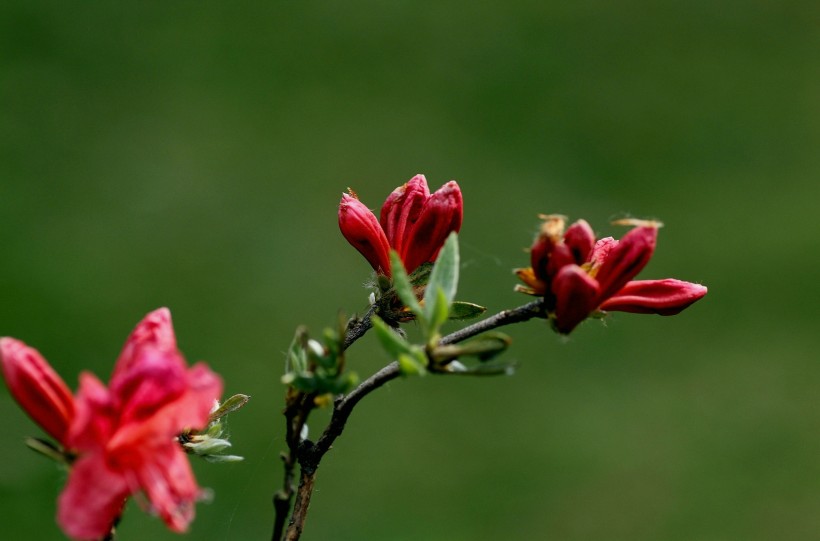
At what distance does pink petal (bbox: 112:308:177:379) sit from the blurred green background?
8.53 feet

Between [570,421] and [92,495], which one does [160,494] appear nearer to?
[92,495]

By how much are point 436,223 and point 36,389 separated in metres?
0.52

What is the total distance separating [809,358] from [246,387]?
A: 269cm

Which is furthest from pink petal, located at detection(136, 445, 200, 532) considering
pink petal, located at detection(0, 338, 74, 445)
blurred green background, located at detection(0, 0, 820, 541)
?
blurred green background, located at detection(0, 0, 820, 541)

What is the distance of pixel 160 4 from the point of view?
6621mm

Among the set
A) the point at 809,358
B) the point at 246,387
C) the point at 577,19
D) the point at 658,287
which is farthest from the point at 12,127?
the point at 658,287

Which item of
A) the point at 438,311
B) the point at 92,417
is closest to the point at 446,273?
the point at 438,311

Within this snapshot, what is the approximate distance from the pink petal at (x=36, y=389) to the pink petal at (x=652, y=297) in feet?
2.05

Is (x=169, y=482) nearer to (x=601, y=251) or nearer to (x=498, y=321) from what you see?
(x=498, y=321)

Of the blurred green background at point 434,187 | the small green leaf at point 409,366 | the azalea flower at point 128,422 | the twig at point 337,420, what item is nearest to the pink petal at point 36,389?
the azalea flower at point 128,422

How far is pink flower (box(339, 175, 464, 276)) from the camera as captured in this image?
1.34m

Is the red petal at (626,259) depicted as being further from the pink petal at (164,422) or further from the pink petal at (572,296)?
the pink petal at (164,422)

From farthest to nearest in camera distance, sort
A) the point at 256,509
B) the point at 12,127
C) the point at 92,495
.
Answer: the point at 12,127 < the point at 256,509 < the point at 92,495

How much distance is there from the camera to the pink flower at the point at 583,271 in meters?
1.18
